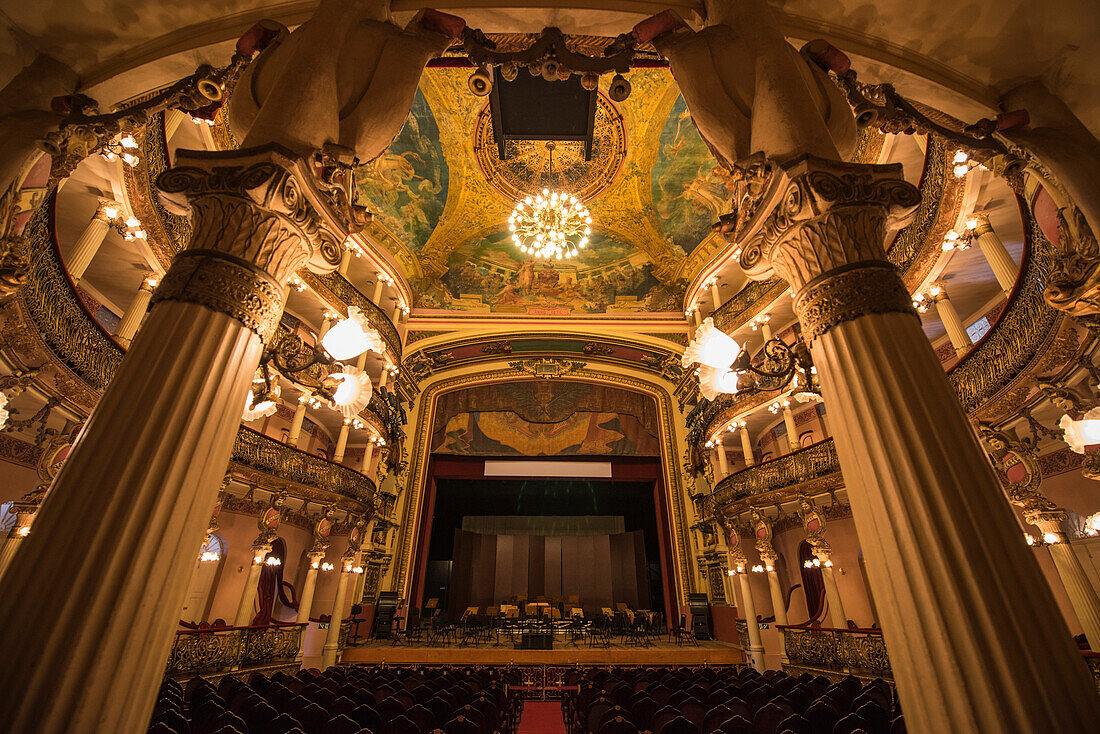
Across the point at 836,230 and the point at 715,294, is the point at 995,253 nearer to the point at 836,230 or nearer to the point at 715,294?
the point at 715,294

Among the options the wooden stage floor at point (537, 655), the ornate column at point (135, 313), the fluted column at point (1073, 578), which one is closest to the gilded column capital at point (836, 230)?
the fluted column at point (1073, 578)

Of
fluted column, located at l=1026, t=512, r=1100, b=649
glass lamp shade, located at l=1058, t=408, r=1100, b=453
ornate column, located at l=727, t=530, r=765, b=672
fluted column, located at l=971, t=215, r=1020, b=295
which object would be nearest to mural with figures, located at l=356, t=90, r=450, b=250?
fluted column, located at l=971, t=215, r=1020, b=295

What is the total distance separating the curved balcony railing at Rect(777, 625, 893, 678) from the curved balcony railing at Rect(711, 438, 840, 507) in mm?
2833

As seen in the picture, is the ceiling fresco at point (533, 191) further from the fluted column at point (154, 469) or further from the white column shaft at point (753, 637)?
the fluted column at point (154, 469)

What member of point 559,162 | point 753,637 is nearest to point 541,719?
point 753,637

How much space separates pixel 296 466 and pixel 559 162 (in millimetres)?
10235

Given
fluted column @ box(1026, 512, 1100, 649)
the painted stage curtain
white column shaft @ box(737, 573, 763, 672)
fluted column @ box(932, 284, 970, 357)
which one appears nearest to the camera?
fluted column @ box(1026, 512, 1100, 649)

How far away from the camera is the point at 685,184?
12664mm

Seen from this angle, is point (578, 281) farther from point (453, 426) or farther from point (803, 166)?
point (803, 166)

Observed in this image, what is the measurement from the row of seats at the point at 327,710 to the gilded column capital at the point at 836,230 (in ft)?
10.7

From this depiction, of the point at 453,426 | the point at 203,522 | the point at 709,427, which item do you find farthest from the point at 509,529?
the point at 203,522

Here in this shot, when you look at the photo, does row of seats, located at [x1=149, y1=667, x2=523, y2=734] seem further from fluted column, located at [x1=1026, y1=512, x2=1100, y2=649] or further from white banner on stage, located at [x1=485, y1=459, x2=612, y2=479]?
white banner on stage, located at [x1=485, y1=459, x2=612, y2=479]

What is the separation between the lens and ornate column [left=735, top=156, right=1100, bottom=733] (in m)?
1.58

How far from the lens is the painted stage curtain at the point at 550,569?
18078mm
